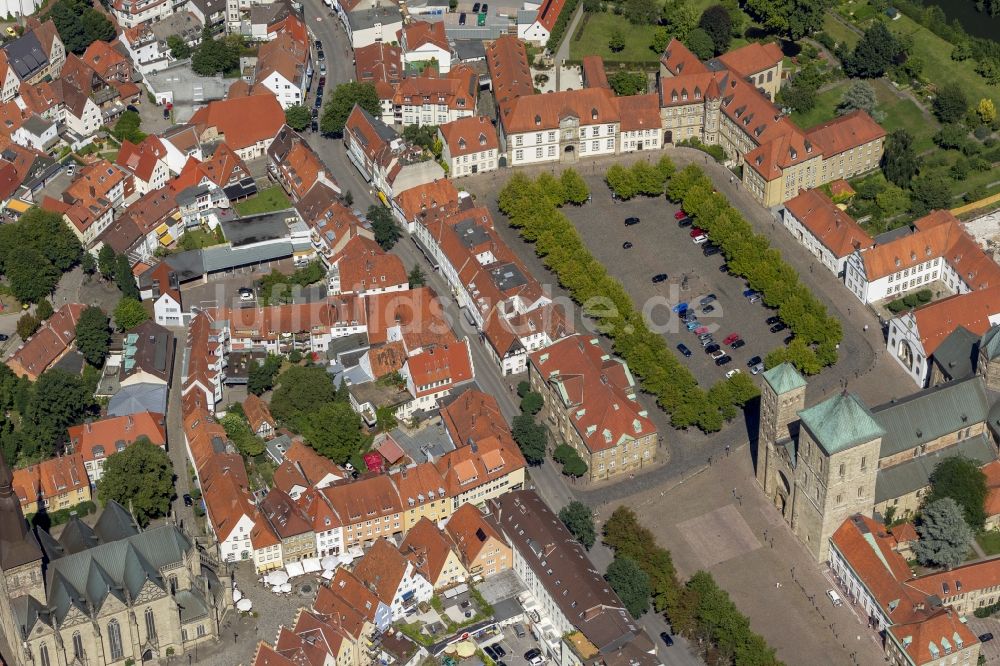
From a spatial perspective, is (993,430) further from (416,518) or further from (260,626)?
(260,626)

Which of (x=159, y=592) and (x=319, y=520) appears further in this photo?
(x=319, y=520)

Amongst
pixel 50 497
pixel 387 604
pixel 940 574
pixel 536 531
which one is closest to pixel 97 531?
pixel 50 497

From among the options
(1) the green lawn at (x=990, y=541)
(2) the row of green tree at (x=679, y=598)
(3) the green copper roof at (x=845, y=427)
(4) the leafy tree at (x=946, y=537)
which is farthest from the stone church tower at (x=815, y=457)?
(2) the row of green tree at (x=679, y=598)

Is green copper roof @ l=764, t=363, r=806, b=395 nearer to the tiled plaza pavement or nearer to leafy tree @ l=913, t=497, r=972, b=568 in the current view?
the tiled plaza pavement

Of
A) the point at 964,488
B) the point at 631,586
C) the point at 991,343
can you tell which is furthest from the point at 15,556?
the point at 991,343

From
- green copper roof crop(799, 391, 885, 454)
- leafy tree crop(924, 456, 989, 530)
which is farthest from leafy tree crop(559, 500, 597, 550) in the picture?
leafy tree crop(924, 456, 989, 530)

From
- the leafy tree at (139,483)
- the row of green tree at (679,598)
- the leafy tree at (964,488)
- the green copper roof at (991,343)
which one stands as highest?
the green copper roof at (991,343)

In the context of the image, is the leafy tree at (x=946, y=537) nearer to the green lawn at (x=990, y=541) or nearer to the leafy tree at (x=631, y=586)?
the green lawn at (x=990, y=541)

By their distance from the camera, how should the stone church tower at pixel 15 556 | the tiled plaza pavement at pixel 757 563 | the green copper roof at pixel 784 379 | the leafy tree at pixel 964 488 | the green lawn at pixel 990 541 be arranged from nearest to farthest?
the stone church tower at pixel 15 556
the tiled plaza pavement at pixel 757 563
the leafy tree at pixel 964 488
the green lawn at pixel 990 541
the green copper roof at pixel 784 379
